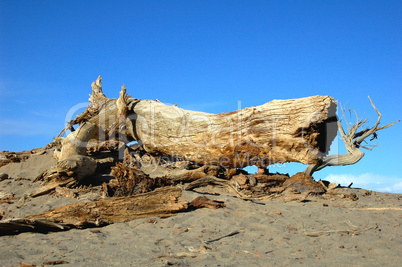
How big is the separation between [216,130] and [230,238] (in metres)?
3.47

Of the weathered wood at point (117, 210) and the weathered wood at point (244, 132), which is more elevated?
the weathered wood at point (244, 132)

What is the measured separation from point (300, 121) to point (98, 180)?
15.5 ft

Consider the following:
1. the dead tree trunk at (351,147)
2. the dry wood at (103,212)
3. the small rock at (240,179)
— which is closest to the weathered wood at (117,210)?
the dry wood at (103,212)

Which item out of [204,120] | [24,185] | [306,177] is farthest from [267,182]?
[24,185]

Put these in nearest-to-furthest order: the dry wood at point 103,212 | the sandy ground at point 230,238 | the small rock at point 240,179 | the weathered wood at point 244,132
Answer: the sandy ground at point 230,238 < the dry wood at point 103,212 < the weathered wood at point 244,132 < the small rock at point 240,179

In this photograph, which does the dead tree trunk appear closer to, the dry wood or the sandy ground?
the sandy ground

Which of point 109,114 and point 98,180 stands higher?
point 109,114

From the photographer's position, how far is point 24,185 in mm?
7531

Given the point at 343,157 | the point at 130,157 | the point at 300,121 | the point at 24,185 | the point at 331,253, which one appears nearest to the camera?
the point at 331,253

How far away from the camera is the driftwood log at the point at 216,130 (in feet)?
22.6

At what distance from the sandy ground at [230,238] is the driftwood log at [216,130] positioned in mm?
1273

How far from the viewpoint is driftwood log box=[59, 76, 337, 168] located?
22.6ft

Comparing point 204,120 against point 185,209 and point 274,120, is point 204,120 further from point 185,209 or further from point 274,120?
point 185,209

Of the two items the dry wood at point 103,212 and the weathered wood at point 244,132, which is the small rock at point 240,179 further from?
the dry wood at point 103,212
